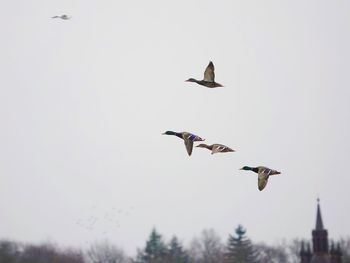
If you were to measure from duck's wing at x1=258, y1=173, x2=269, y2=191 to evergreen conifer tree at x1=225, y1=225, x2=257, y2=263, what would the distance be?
15131 cm

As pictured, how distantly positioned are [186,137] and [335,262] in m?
117

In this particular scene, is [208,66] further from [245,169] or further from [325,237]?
[325,237]

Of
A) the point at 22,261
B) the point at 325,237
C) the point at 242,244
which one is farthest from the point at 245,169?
the point at 242,244

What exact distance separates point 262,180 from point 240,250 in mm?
153129

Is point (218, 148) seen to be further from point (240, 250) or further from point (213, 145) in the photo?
point (240, 250)

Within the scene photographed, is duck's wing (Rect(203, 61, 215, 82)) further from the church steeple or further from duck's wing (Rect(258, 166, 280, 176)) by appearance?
the church steeple

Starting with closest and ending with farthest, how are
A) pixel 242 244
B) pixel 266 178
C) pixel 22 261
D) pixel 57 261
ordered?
pixel 266 178 → pixel 22 261 → pixel 57 261 → pixel 242 244

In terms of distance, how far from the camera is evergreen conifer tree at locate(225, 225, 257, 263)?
17712 cm

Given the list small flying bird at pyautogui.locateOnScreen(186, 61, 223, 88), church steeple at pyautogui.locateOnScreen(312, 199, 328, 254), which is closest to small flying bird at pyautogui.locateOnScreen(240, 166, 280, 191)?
small flying bird at pyautogui.locateOnScreen(186, 61, 223, 88)

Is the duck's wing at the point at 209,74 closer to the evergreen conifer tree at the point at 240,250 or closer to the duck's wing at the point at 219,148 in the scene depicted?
the duck's wing at the point at 219,148

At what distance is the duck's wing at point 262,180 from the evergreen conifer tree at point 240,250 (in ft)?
496

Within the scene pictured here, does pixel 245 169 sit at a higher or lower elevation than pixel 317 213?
lower

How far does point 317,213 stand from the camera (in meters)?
141

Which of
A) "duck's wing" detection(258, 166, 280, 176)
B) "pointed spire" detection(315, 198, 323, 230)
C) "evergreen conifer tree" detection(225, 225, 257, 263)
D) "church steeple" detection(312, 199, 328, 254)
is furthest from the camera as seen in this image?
"evergreen conifer tree" detection(225, 225, 257, 263)
